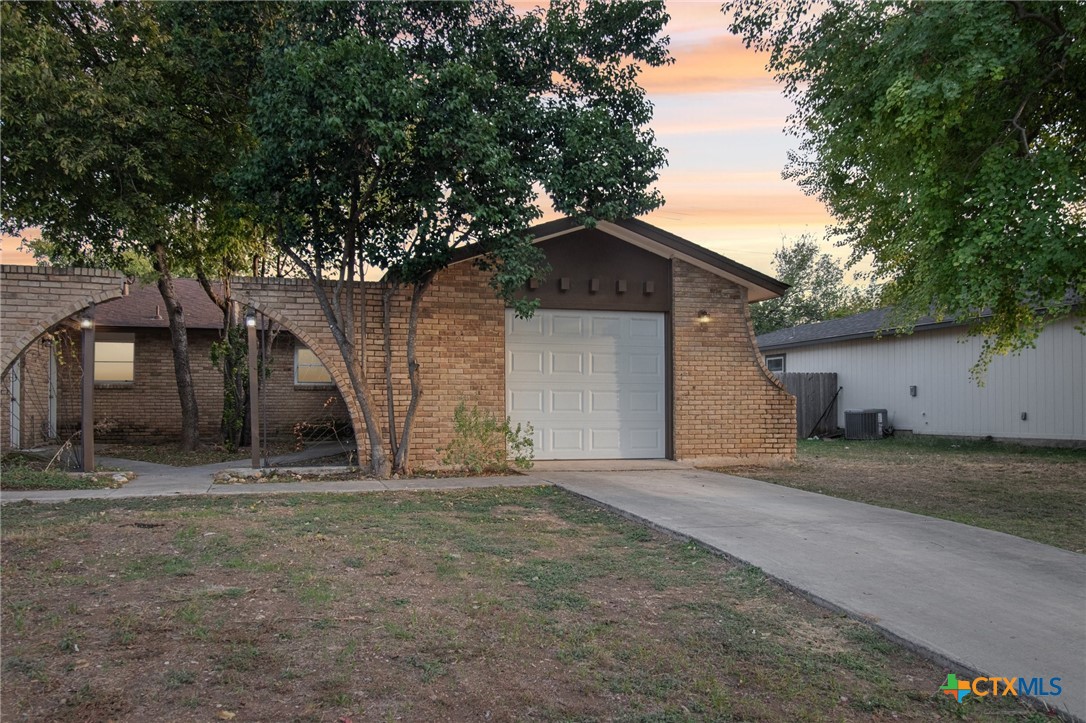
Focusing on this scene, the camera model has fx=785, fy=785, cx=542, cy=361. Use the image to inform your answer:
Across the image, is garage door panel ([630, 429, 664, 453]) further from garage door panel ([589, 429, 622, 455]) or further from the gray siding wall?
the gray siding wall

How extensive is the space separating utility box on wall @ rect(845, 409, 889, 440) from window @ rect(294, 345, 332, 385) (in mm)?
13775

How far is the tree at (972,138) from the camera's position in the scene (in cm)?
766

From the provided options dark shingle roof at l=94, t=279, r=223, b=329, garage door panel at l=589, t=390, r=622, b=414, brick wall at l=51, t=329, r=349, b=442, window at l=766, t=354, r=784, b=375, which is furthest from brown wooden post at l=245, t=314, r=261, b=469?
window at l=766, t=354, r=784, b=375

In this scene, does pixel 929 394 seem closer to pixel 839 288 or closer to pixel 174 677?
pixel 174 677

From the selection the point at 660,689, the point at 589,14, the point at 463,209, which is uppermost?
the point at 589,14

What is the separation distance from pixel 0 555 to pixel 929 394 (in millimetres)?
19904

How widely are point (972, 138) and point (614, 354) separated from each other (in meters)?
5.71

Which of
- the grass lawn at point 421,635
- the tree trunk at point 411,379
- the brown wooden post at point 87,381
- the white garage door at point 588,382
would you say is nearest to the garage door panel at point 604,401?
the white garage door at point 588,382

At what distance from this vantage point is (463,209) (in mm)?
9680

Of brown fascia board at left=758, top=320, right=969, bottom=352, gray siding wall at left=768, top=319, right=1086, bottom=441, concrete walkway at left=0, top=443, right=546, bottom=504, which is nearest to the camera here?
concrete walkway at left=0, top=443, right=546, bottom=504

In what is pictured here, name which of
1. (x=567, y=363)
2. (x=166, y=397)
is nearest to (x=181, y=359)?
(x=166, y=397)

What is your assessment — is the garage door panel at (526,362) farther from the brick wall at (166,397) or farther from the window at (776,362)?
the window at (776,362)

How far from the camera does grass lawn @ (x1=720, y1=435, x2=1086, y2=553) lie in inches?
315

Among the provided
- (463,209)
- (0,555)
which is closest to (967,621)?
(0,555)
